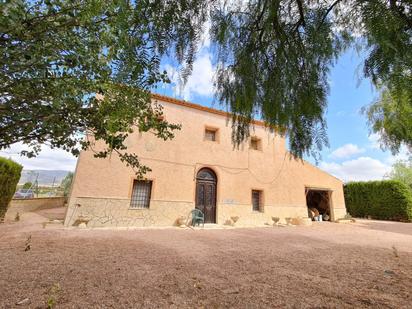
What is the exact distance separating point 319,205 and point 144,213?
12954 mm

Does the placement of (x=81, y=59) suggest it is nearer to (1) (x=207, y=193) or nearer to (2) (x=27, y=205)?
(1) (x=207, y=193)

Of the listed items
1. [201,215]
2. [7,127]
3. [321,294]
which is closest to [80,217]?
[201,215]

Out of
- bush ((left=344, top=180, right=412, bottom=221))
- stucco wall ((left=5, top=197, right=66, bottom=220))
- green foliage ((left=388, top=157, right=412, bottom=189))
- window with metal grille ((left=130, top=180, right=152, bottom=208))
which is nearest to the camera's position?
window with metal grille ((left=130, top=180, right=152, bottom=208))

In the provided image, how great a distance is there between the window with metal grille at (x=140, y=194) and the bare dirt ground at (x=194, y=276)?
11.9 feet

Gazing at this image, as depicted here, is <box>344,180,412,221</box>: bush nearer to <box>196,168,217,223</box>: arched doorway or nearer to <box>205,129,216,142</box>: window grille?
<box>196,168,217,223</box>: arched doorway

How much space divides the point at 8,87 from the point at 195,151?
28.3ft

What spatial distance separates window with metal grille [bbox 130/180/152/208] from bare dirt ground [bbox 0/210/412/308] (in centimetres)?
362

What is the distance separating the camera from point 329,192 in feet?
45.8

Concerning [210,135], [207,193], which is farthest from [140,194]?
[210,135]

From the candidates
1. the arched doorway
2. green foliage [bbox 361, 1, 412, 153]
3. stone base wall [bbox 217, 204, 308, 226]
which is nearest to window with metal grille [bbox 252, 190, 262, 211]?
stone base wall [bbox 217, 204, 308, 226]

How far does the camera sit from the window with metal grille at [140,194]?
892 cm

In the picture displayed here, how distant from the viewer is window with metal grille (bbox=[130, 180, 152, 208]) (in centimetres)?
892

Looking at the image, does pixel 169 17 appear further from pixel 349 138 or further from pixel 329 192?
pixel 329 192

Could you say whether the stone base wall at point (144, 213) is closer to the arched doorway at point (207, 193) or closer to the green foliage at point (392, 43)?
the arched doorway at point (207, 193)
